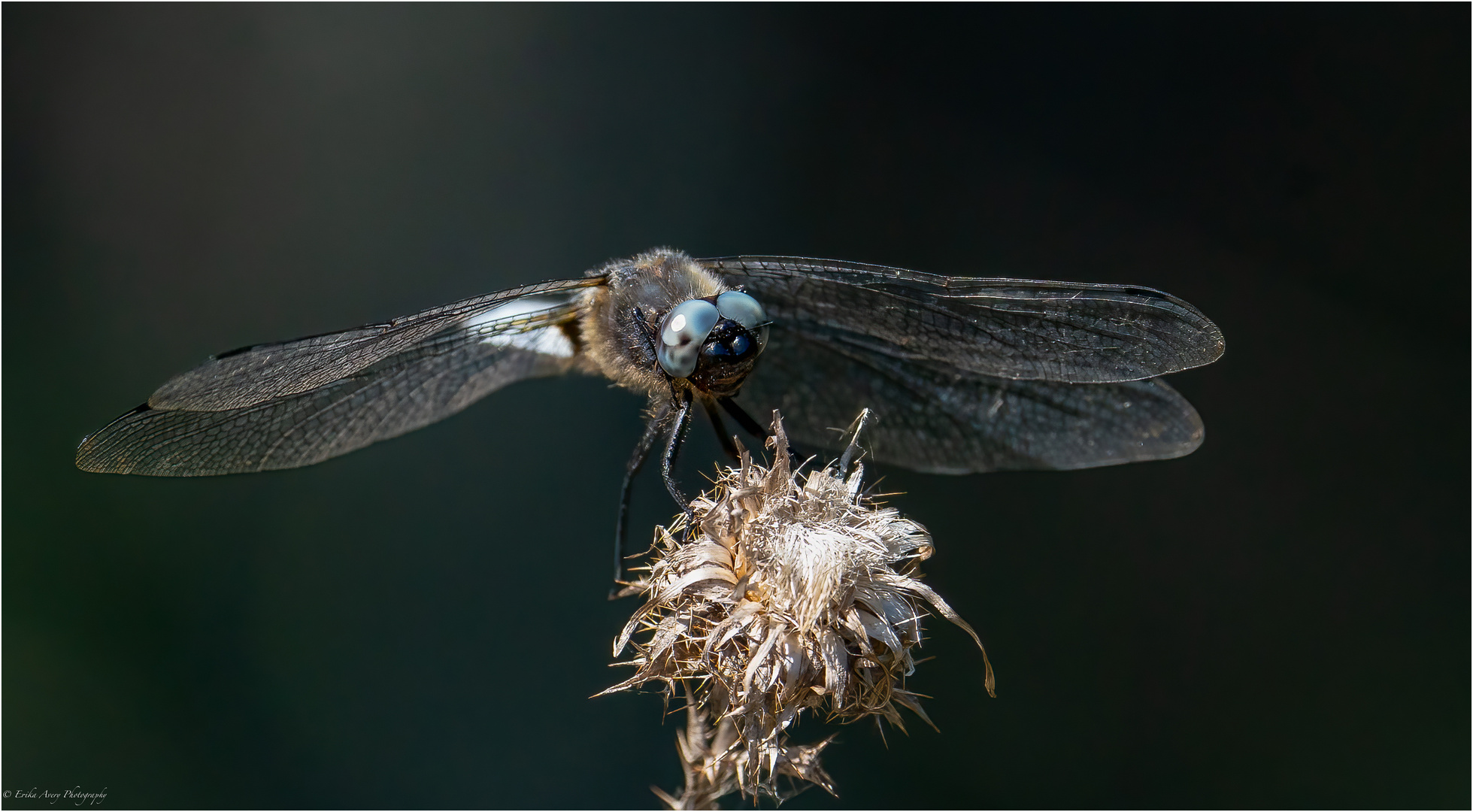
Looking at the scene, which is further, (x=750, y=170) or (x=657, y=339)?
(x=750, y=170)

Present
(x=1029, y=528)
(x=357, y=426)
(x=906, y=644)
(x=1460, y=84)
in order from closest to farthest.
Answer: (x=906, y=644), (x=357, y=426), (x=1460, y=84), (x=1029, y=528)

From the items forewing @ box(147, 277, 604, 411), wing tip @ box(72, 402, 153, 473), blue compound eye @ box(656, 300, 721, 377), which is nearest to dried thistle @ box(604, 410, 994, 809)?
blue compound eye @ box(656, 300, 721, 377)

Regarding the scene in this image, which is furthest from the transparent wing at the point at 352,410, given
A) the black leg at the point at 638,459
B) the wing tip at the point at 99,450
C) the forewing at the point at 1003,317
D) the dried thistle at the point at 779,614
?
the dried thistle at the point at 779,614

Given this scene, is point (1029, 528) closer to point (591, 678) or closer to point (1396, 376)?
point (1396, 376)

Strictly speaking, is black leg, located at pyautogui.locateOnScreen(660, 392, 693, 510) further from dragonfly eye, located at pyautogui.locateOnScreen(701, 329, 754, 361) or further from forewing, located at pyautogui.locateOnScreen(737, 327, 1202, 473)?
forewing, located at pyautogui.locateOnScreen(737, 327, 1202, 473)

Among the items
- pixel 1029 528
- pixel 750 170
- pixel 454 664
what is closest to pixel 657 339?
pixel 750 170

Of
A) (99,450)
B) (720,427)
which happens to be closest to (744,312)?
(720,427)

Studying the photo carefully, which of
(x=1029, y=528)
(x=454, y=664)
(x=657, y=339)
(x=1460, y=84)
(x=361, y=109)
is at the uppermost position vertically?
(x=1460, y=84)
